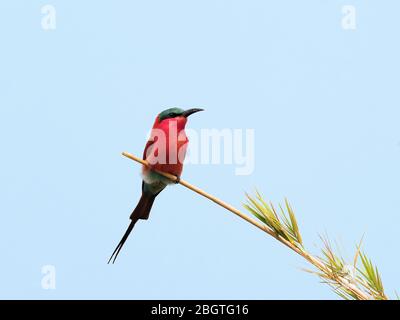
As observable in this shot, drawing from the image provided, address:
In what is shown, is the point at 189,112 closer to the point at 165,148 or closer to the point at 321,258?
the point at 165,148

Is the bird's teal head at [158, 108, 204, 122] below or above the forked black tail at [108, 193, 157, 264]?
above

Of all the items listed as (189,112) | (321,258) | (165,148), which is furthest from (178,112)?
(321,258)

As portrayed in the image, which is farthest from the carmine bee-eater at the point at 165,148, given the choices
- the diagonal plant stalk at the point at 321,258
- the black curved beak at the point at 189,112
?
the diagonal plant stalk at the point at 321,258

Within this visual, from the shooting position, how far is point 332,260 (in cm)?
302

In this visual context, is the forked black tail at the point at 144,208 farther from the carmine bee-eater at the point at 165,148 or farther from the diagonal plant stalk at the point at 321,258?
the diagonal plant stalk at the point at 321,258

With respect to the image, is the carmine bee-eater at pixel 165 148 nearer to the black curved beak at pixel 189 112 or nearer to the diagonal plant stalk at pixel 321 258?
the black curved beak at pixel 189 112

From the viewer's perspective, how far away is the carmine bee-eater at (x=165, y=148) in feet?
18.3

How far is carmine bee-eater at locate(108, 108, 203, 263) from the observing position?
5.58 m

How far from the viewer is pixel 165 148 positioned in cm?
558

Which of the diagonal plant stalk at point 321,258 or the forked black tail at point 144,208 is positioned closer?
the diagonal plant stalk at point 321,258

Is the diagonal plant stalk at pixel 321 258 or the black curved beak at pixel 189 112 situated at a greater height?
the black curved beak at pixel 189 112

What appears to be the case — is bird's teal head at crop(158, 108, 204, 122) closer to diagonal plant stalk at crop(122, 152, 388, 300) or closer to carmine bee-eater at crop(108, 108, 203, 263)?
carmine bee-eater at crop(108, 108, 203, 263)

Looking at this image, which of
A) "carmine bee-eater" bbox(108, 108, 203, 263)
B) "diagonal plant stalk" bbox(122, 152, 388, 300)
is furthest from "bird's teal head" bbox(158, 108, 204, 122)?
"diagonal plant stalk" bbox(122, 152, 388, 300)
